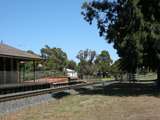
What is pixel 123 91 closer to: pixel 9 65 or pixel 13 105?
pixel 9 65

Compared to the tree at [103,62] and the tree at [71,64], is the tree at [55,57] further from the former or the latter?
the tree at [103,62]

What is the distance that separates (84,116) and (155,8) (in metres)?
18.0

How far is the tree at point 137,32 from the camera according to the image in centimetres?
3212

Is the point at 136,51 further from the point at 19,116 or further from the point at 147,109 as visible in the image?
the point at 19,116

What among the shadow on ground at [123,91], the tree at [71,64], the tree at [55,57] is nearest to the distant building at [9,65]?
the shadow on ground at [123,91]

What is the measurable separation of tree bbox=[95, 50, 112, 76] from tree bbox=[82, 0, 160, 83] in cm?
8662

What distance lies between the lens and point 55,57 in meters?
142

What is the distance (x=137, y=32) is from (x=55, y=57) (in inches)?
4321

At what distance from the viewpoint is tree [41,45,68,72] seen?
128m

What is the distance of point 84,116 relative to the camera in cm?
1773

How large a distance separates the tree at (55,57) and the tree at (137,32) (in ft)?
286

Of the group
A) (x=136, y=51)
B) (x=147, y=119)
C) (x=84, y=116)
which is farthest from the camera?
(x=136, y=51)

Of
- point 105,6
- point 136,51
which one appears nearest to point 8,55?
point 105,6

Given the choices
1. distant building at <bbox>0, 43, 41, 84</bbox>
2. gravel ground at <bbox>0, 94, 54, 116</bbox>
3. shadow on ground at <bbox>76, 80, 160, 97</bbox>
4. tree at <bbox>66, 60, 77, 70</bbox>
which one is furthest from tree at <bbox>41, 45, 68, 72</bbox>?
gravel ground at <bbox>0, 94, 54, 116</bbox>
